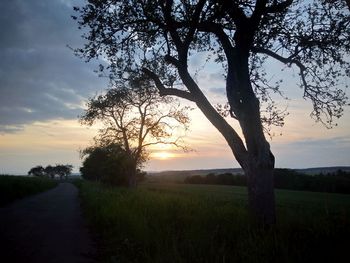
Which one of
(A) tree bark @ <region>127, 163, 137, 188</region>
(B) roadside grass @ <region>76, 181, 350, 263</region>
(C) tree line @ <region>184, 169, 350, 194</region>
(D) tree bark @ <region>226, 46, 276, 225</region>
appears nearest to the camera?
(B) roadside grass @ <region>76, 181, 350, 263</region>

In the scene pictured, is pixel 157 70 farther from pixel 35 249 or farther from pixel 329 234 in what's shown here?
pixel 329 234

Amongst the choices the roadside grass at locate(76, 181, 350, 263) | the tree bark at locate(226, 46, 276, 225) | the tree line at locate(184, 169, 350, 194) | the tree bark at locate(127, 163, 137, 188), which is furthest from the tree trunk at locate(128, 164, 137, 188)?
the tree line at locate(184, 169, 350, 194)

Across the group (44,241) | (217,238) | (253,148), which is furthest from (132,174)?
(217,238)

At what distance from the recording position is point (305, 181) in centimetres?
8175

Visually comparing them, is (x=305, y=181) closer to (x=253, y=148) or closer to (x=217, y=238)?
(x=253, y=148)

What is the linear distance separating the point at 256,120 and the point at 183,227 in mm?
3722

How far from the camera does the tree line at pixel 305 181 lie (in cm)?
7276

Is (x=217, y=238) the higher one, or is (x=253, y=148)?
(x=253, y=148)

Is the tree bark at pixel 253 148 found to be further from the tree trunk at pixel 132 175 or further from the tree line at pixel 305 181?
the tree line at pixel 305 181

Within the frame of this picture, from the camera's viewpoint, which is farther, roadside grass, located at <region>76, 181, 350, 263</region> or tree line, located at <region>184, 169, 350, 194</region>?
tree line, located at <region>184, 169, 350, 194</region>

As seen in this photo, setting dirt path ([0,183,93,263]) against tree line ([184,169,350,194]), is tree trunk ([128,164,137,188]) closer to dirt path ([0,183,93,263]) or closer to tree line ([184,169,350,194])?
dirt path ([0,183,93,263])

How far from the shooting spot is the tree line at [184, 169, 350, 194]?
239 feet

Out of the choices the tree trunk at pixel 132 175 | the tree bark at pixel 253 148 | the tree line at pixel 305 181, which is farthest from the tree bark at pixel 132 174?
the tree line at pixel 305 181

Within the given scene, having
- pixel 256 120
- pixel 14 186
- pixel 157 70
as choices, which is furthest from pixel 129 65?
pixel 14 186
